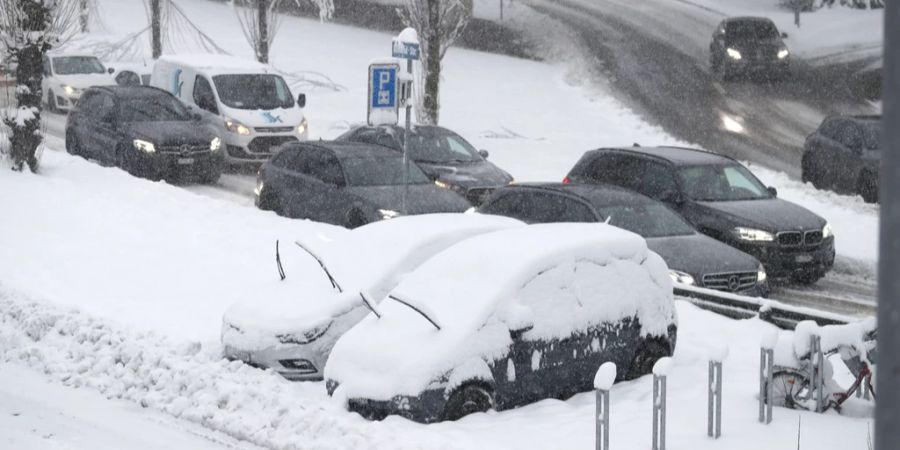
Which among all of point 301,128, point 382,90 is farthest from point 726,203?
point 301,128

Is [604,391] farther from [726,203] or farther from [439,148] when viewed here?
[439,148]

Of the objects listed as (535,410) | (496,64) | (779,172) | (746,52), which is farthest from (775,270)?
(496,64)

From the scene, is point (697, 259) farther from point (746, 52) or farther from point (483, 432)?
point (746, 52)

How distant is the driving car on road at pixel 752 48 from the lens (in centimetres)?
3594

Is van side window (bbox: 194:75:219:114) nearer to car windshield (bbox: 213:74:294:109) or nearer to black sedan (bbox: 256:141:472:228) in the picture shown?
car windshield (bbox: 213:74:294:109)

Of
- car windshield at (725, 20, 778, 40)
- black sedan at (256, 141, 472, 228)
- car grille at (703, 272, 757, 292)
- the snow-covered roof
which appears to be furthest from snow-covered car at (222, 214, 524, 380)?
car windshield at (725, 20, 778, 40)

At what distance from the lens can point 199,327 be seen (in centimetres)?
1255

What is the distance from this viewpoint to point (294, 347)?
34.7ft

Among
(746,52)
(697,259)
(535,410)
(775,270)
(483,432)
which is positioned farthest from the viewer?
(746,52)

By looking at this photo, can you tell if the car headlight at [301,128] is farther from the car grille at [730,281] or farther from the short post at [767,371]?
the short post at [767,371]

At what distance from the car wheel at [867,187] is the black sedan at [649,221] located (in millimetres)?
8286

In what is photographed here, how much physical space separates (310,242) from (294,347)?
64.3 inches

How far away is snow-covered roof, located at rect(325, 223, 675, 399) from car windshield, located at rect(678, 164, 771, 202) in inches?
226

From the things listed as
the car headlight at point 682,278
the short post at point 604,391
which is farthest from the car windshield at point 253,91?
the short post at point 604,391
